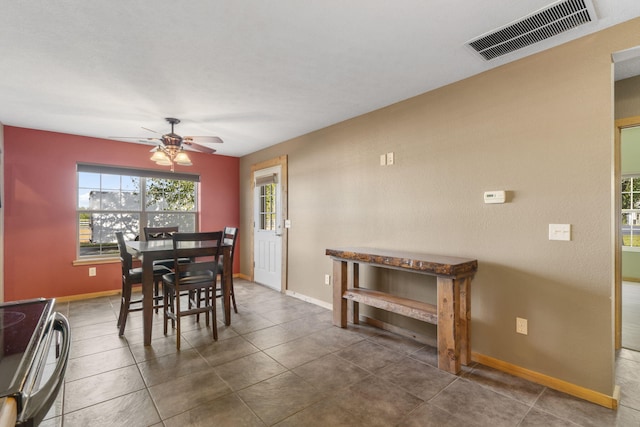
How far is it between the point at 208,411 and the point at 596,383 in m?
2.56

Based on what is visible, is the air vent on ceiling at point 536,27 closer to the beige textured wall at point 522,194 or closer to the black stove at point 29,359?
the beige textured wall at point 522,194

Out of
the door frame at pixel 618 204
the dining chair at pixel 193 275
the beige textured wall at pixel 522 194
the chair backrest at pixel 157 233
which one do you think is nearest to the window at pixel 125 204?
the chair backrest at pixel 157 233

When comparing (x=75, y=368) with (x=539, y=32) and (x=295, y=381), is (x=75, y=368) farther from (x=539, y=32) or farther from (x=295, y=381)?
(x=539, y=32)

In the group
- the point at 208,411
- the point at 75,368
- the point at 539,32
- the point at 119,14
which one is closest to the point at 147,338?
the point at 75,368

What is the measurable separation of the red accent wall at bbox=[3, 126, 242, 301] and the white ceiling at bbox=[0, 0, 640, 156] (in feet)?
2.14

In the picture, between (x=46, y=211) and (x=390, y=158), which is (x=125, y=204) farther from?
(x=390, y=158)

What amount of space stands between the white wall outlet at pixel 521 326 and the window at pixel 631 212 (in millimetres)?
5132

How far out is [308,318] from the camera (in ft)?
11.7

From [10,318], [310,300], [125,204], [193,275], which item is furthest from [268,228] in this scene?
[10,318]

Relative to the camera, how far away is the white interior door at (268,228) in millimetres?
4953

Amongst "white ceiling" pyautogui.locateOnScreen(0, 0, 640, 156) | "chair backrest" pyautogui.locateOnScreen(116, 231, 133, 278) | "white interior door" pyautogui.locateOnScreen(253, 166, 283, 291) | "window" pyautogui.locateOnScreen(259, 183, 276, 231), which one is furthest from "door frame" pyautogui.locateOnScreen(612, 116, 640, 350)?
"chair backrest" pyautogui.locateOnScreen(116, 231, 133, 278)

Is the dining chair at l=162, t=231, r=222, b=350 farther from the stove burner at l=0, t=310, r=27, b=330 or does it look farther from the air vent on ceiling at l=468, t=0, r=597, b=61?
the air vent on ceiling at l=468, t=0, r=597, b=61

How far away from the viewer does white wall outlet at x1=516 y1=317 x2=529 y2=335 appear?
7.55 ft

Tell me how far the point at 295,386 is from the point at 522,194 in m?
2.26
